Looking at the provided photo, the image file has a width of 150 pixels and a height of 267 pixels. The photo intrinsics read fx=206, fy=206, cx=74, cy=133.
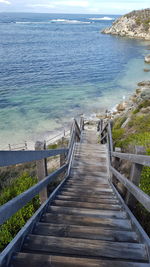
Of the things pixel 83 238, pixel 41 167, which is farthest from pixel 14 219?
pixel 83 238

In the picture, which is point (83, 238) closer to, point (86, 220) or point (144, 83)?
point (86, 220)

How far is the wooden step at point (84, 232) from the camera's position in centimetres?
231

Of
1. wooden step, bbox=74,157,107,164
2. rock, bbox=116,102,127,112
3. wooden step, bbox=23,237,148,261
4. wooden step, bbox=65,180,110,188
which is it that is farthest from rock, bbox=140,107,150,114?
wooden step, bbox=23,237,148,261

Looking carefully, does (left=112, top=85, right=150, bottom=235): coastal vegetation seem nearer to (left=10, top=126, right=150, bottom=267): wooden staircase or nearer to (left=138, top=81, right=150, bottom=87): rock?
(left=10, top=126, right=150, bottom=267): wooden staircase

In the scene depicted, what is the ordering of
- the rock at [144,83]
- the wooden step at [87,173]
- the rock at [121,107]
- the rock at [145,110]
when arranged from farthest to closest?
1. the rock at [144,83]
2. the rock at [121,107]
3. the rock at [145,110]
4. the wooden step at [87,173]

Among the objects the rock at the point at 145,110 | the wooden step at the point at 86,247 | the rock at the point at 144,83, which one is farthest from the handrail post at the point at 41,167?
the rock at the point at 144,83

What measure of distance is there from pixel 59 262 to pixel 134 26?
281 feet

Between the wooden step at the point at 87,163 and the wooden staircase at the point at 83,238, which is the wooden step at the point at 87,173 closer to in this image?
the wooden step at the point at 87,163

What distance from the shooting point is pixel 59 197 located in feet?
12.5

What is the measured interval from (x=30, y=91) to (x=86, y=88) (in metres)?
7.04

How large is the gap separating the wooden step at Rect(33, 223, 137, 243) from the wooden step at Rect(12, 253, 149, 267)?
52cm

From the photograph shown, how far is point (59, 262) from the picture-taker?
177 cm

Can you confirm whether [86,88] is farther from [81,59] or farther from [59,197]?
[59,197]

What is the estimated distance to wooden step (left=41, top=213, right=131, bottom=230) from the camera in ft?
8.65
